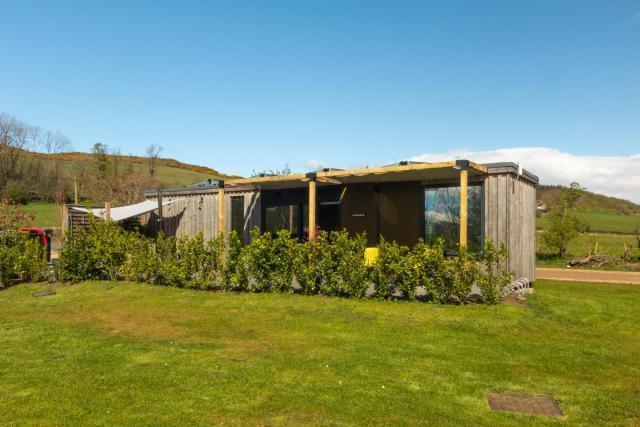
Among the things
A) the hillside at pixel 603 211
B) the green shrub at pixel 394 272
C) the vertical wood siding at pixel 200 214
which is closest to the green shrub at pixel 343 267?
the green shrub at pixel 394 272

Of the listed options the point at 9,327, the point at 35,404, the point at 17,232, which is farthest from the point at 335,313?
the point at 17,232

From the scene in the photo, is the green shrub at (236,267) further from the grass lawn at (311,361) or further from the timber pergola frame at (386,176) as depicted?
the timber pergola frame at (386,176)

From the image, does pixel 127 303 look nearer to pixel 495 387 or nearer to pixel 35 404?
pixel 35 404

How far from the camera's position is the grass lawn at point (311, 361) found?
3.74 metres

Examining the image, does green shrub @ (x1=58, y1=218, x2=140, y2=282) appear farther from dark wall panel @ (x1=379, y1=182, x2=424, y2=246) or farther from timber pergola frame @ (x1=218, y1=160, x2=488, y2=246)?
dark wall panel @ (x1=379, y1=182, x2=424, y2=246)

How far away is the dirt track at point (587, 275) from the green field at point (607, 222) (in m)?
11.0

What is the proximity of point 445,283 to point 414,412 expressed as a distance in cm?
437

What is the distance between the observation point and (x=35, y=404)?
12.9ft

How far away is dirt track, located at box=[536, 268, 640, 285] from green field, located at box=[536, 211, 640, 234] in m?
11.0

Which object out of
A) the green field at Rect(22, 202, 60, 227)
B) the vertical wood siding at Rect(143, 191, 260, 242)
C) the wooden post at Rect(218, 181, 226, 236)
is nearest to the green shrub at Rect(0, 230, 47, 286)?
the vertical wood siding at Rect(143, 191, 260, 242)

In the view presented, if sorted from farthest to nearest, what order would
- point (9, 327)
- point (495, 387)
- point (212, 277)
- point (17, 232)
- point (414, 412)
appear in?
point (17, 232) → point (212, 277) → point (9, 327) → point (495, 387) → point (414, 412)

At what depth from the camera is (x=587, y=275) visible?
13.6 m

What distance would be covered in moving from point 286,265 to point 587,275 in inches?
383

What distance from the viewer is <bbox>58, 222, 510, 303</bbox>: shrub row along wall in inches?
308
